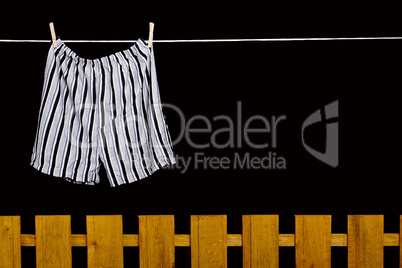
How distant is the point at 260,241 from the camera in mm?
2602

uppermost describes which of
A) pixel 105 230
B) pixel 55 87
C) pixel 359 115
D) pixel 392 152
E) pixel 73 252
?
pixel 55 87

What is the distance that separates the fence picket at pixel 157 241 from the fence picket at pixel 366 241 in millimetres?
1054

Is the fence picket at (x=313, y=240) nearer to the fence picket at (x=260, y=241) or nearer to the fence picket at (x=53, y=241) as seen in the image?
the fence picket at (x=260, y=241)

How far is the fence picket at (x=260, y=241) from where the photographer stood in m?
2.59

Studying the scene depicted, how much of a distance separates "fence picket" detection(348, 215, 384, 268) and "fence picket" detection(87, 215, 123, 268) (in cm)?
136

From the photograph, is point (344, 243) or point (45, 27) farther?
point (45, 27)

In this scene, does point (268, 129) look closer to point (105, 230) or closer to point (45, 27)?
point (105, 230)

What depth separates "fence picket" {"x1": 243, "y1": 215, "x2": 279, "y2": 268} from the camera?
259 cm

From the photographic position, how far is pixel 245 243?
2604 millimetres

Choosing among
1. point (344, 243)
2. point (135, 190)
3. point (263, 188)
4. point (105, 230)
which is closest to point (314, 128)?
point (263, 188)

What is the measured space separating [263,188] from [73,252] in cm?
128

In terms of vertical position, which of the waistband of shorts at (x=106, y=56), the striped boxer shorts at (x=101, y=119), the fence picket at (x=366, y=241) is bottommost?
the fence picket at (x=366, y=241)

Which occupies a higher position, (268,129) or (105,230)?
(268,129)

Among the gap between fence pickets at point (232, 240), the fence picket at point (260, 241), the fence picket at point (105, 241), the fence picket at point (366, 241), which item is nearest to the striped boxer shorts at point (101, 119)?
the fence picket at point (105, 241)
